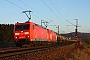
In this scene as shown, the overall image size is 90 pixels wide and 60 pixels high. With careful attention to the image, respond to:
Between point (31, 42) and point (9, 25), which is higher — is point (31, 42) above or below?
below

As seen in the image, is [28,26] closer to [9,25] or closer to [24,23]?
[24,23]

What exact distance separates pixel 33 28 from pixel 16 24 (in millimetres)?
2629

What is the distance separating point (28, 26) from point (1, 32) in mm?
40191

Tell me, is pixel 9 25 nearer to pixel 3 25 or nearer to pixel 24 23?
pixel 3 25

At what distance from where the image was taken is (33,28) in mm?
33250

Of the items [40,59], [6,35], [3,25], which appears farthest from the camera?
[3,25]

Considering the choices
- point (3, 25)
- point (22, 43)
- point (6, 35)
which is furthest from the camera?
point (3, 25)

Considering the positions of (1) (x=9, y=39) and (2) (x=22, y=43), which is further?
(1) (x=9, y=39)

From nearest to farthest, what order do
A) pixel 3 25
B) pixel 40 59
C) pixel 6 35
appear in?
pixel 40 59
pixel 6 35
pixel 3 25

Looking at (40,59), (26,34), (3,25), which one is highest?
(3,25)

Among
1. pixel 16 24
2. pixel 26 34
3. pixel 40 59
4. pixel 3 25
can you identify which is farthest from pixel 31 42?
pixel 3 25

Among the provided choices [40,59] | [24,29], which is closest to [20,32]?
[24,29]

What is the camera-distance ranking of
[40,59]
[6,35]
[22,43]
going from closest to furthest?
1. [40,59]
2. [22,43]
3. [6,35]

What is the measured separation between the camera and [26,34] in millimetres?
31938
